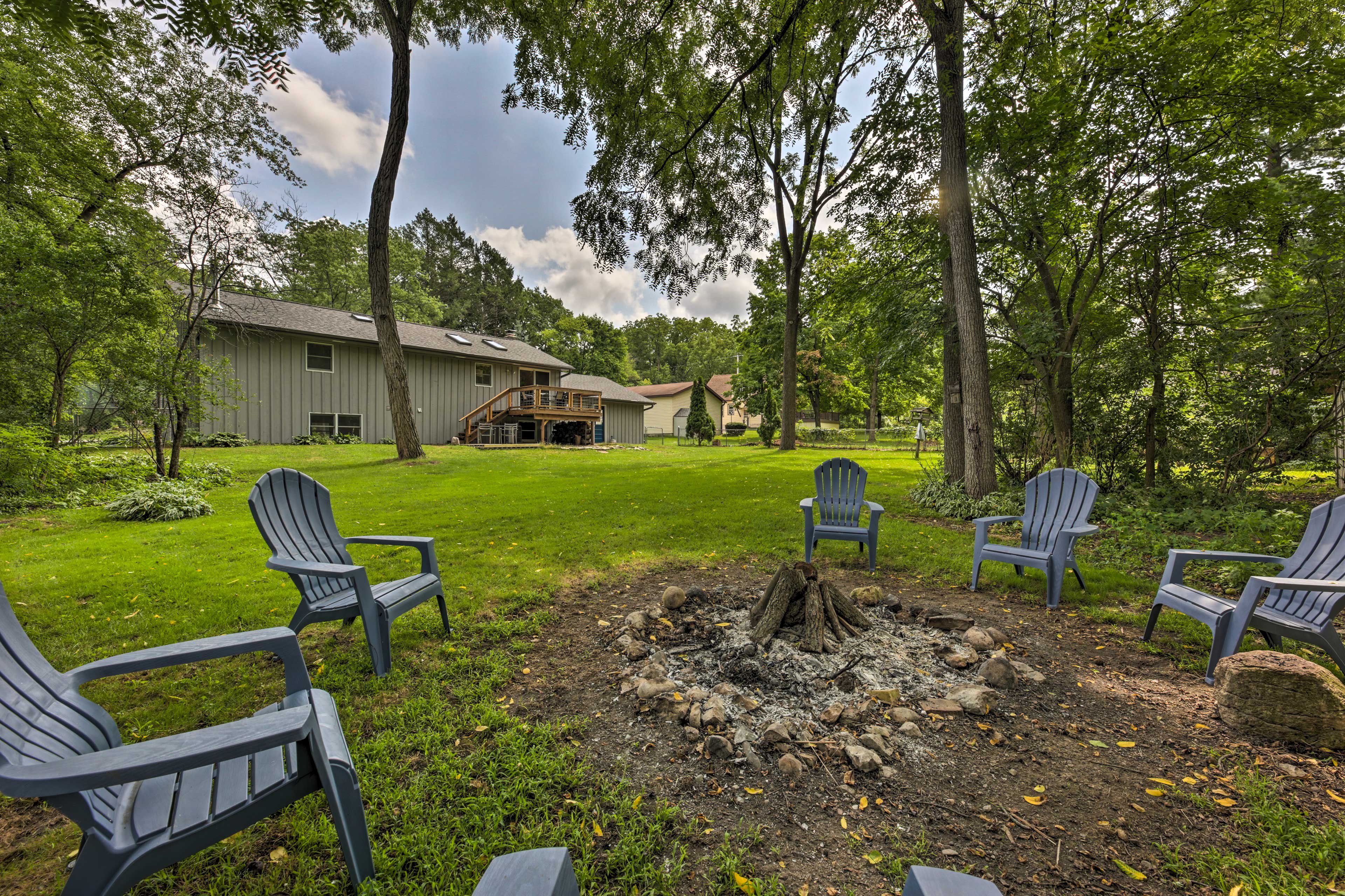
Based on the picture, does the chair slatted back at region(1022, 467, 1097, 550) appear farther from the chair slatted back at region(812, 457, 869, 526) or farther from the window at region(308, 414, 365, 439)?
the window at region(308, 414, 365, 439)

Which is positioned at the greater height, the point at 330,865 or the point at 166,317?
the point at 166,317

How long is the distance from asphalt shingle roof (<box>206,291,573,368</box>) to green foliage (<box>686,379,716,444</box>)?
7581 mm

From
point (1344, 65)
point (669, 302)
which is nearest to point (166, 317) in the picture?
point (669, 302)

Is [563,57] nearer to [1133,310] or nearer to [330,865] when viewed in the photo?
[330,865]

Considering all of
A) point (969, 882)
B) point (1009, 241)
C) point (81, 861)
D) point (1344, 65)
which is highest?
point (1344, 65)

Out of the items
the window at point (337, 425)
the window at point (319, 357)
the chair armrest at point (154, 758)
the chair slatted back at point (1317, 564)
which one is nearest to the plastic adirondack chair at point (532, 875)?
the chair armrest at point (154, 758)

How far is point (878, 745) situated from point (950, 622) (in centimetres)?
156

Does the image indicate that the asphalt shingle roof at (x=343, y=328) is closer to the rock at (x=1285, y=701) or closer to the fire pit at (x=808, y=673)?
the fire pit at (x=808, y=673)

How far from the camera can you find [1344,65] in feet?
16.3

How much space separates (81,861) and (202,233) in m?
9.85

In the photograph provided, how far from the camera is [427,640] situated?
10.5 feet

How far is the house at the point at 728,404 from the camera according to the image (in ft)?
118

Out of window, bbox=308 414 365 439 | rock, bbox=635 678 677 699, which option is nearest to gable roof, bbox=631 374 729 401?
window, bbox=308 414 365 439

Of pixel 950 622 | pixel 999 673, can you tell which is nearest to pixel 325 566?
pixel 999 673
